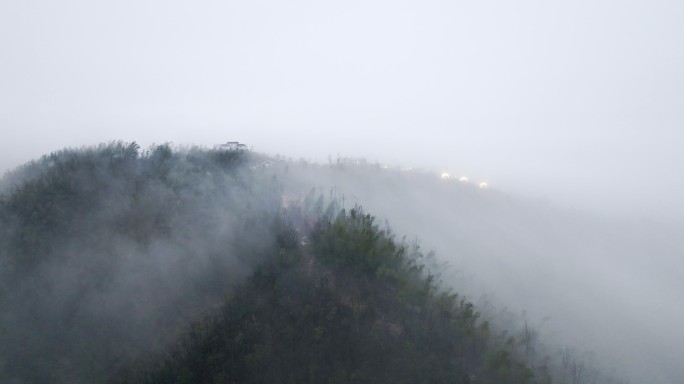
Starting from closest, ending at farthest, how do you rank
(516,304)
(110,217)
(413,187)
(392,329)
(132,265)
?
(392,329)
(132,265)
(110,217)
(516,304)
(413,187)

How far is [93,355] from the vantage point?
13.0m

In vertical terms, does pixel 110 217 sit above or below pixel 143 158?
below

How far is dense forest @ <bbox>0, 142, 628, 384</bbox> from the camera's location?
39.3 ft

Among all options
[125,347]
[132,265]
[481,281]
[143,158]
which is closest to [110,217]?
[132,265]

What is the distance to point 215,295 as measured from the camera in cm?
1454

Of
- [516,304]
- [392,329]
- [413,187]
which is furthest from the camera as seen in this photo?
[413,187]

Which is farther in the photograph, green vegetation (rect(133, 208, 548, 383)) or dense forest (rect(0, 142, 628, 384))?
dense forest (rect(0, 142, 628, 384))

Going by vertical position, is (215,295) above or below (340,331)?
above

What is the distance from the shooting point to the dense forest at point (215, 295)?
11969mm

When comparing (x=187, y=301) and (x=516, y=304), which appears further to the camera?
(x=516, y=304)

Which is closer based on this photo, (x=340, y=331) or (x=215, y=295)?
(x=340, y=331)

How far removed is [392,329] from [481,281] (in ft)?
29.2

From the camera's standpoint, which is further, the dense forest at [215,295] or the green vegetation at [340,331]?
the dense forest at [215,295]

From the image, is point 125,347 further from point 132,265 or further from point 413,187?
point 413,187
